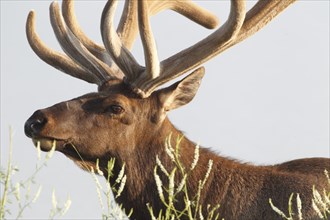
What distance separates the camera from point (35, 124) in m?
7.48

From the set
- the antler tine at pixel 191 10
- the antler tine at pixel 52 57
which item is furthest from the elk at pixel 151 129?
the antler tine at pixel 191 10

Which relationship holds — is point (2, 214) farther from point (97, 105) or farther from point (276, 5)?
point (276, 5)

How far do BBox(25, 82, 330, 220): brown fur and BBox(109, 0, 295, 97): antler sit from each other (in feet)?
0.58

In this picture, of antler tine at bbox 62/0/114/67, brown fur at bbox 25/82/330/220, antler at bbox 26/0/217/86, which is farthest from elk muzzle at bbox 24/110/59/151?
antler tine at bbox 62/0/114/67

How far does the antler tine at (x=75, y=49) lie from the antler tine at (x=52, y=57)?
0.15 m

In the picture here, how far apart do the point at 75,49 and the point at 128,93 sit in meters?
1.05

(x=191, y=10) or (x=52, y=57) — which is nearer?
(x=52, y=57)

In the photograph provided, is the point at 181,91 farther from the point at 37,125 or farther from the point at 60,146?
the point at 37,125

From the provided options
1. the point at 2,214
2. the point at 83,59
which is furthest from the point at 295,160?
the point at 2,214

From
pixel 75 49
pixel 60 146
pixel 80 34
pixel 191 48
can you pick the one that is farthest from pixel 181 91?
pixel 80 34

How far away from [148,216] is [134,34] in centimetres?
293

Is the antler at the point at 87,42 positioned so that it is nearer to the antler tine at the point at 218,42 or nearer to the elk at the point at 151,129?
the elk at the point at 151,129

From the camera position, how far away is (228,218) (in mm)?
7602

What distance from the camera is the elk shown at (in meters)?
7.66
